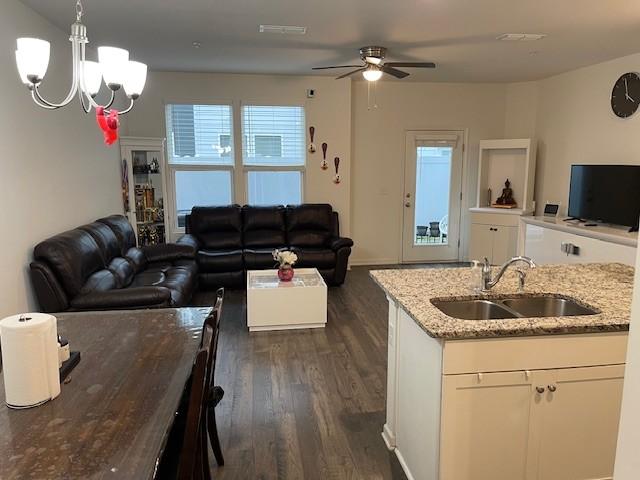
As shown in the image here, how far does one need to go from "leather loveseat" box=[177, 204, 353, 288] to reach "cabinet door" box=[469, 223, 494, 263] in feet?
Result: 6.70

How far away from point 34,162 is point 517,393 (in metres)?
3.78

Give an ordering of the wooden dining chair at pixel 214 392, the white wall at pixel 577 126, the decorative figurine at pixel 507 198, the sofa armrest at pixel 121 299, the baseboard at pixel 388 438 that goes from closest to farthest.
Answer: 1. the wooden dining chair at pixel 214 392
2. the baseboard at pixel 388 438
3. the sofa armrest at pixel 121 299
4. the white wall at pixel 577 126
5. the decorative figurine at pixel 507 198

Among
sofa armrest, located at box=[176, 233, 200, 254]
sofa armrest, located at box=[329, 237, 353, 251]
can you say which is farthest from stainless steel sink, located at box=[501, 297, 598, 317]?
sofa armrest, located at box=[176, 233, 200, 254]

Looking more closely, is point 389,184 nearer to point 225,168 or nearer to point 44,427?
point 225,168

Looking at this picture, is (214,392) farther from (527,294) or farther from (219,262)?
(219,262)

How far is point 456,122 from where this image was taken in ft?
23.1

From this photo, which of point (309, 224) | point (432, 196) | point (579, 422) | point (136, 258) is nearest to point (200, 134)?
point (309, 224)

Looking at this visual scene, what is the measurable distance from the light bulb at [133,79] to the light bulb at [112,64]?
0.18ft

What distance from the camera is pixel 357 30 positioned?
163 inches

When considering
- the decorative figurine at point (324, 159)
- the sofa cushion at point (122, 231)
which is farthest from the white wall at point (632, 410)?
the decorative figurine at point (324, 159)

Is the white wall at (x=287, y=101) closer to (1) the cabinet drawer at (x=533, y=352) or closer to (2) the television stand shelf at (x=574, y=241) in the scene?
(2) the television stand shelf at (x=574, y=241)

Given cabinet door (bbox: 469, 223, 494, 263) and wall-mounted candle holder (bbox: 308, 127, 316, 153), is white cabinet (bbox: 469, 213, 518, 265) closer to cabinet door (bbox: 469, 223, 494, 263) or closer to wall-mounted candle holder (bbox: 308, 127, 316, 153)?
cabinet door (bbox: 469, 223, 494, 263)

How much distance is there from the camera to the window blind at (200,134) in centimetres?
639

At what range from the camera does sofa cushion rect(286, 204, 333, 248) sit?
244 inches
